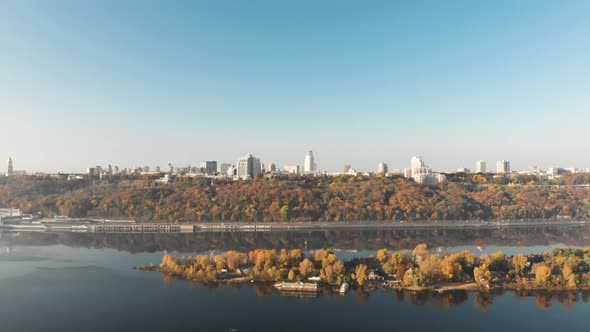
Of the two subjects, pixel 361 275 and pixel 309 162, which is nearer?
pixel 361 275

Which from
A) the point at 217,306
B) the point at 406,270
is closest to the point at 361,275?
the point at 406,270

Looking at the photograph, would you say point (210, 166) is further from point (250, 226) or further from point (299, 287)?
point (299, 287)

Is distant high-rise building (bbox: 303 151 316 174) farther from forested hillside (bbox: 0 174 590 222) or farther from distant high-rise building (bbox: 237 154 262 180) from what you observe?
forested hillside (bbox: 0 174 590 222)

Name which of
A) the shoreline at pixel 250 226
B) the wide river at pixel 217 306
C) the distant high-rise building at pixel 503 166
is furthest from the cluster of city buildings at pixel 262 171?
the wide river at pixel 217 306

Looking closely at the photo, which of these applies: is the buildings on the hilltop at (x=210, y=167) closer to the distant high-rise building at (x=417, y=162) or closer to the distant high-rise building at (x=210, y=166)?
the distant high-rise building at (x=210, y=166)

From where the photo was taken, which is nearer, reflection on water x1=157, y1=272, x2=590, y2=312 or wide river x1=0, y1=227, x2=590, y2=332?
wide river x1=0, y1=227, x2=590, y2=332

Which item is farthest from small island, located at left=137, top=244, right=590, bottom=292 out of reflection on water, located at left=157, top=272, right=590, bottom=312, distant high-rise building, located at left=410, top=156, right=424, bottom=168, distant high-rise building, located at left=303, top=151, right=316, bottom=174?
distant high-rise building, located at left=303, top=151, right=316, bottom=174
